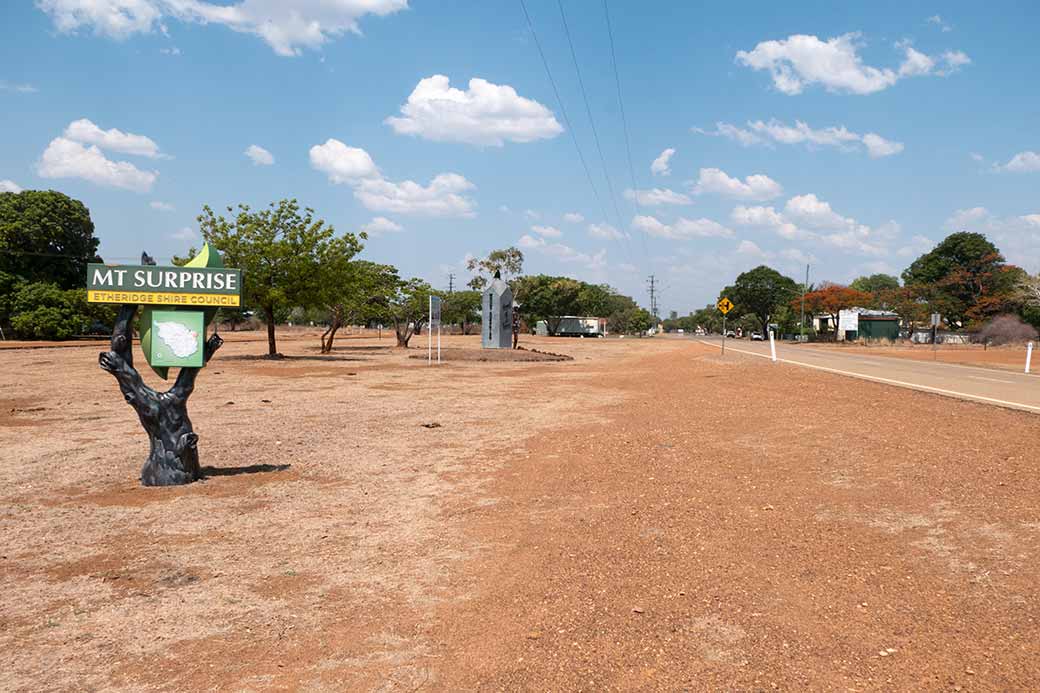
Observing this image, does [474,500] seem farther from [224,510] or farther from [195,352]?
[195,352]

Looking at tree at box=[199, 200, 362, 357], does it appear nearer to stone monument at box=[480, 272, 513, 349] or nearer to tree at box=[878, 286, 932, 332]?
stone monument at box=[480, 272, 513, 349]

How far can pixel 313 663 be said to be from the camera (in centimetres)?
364

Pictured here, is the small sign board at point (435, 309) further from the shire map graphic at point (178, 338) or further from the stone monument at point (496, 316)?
the shire map graphic at point (178, 338)

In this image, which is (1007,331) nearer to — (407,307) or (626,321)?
(407,307)

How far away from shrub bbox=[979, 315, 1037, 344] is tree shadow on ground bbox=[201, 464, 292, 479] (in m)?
62.3

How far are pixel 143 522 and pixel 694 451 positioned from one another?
22.0 ft

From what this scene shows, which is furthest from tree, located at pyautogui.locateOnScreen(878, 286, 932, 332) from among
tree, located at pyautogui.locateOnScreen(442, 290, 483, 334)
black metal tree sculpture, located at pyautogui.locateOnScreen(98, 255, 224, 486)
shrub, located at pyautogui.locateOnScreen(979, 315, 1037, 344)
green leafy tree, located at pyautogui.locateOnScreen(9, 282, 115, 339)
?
black metal tree sculpture, located at pyautogui.locateOnScreen(98, 255, 224, 486)

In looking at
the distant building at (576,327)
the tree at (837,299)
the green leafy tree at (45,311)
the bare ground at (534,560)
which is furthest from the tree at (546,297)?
the bare ground at (534,560)

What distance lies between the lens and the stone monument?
40.9m

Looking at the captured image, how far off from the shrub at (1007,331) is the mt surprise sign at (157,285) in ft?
207

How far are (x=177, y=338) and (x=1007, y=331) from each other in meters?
65.8

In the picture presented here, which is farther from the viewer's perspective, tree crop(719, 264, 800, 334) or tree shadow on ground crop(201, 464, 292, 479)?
tree crop(719, 264, 800, 334)

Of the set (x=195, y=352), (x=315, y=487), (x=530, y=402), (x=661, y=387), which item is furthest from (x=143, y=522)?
(x=661, y=387)

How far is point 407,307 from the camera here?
47.9 meters
